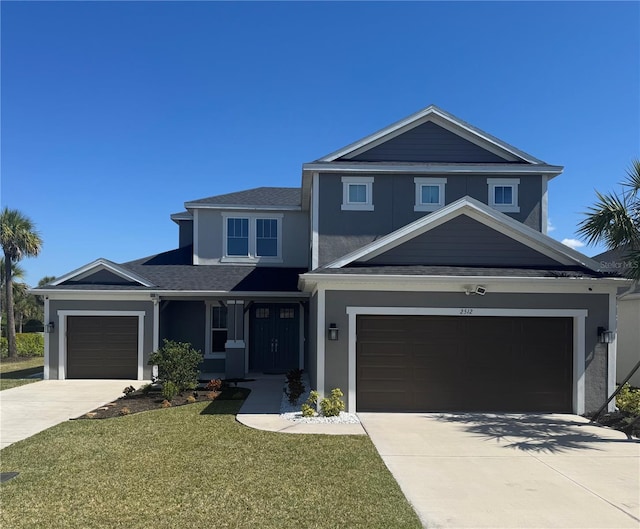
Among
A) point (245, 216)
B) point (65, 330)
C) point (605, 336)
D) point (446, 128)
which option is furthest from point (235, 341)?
point (605, 336)

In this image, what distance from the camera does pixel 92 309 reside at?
582 inches

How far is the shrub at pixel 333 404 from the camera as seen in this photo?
954 cm

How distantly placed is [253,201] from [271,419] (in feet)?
32.0

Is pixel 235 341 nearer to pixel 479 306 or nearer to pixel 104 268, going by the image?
pixel 104 268

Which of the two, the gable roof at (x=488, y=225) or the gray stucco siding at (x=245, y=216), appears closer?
the gable roof at (x=488, y=225)

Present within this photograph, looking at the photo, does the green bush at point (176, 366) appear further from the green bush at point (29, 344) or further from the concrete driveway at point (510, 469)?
the green bush at point (29, 344)

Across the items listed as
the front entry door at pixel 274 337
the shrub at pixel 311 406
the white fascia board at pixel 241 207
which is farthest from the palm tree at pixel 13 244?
the shrub at pixel 311 406

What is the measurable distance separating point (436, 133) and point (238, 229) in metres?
8.00

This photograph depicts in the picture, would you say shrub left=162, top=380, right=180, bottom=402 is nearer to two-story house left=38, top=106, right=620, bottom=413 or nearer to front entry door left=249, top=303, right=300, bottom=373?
two-story house left=38, top=106, right=620, bottom=413

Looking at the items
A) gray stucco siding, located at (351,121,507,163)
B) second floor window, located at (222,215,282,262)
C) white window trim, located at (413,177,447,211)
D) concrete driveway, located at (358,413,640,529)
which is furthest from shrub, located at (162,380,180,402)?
gray stucco siding, located at (351,121,507,163)

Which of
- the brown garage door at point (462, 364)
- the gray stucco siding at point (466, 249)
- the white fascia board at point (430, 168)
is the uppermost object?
the white fascia board at point (430, 168)

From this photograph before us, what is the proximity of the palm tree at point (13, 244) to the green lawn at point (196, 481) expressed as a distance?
1654 cm

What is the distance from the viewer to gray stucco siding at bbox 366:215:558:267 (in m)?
10.6

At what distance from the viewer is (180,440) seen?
26.4 ft
